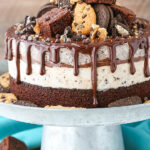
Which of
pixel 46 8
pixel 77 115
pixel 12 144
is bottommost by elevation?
pixel 12 144

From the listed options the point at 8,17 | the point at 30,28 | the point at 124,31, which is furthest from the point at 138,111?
the point at 8,17

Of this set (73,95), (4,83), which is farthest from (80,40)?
(4,83)

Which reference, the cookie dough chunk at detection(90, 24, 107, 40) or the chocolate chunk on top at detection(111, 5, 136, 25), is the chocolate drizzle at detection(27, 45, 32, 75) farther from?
the chocolate chunk on top at detection(111, 5, 136, 25)

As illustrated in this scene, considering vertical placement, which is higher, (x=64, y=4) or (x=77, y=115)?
(x=64, y=4)

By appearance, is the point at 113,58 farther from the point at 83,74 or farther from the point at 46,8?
the point at 46,8

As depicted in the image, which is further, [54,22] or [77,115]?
[54,22]

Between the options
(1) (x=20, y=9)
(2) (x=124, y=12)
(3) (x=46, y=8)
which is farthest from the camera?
(1) (x=20, y=9)

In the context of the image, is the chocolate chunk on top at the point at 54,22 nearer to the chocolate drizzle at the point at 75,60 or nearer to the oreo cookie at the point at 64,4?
the oreo cookie at the point at 64,4

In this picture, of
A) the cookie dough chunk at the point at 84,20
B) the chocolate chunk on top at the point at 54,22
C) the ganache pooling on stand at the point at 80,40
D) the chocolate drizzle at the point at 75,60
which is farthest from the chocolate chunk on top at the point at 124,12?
the chocolate drizzle at the point at 75,60
